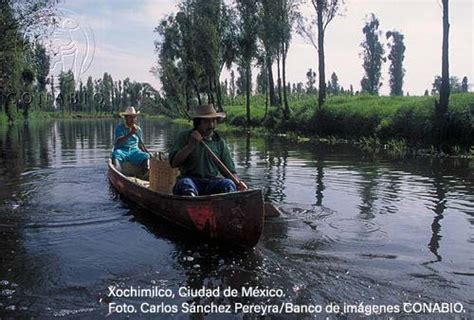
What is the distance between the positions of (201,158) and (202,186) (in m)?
0.38

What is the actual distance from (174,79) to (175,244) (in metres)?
41.8

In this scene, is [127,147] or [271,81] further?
[271,81]

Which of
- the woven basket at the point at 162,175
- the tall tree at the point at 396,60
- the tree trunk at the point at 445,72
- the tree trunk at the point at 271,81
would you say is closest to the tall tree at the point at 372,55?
the tall tree at the point at 396,60

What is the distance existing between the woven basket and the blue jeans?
149 cm

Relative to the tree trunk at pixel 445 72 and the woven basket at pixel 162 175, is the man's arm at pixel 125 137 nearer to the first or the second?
the woven basket at pixel 162 175

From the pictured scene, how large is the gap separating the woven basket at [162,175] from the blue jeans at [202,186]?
1486 mm

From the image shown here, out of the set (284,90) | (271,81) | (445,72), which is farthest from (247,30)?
(445,72)

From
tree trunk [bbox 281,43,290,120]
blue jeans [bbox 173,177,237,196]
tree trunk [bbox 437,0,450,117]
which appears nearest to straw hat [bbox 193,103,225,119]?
blue jeans [bbox 173,177,237,196]

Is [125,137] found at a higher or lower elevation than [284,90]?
lower

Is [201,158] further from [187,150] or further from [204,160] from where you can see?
[187,150]

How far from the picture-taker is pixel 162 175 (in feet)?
26.1

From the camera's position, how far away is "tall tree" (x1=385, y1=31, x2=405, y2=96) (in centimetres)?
5153

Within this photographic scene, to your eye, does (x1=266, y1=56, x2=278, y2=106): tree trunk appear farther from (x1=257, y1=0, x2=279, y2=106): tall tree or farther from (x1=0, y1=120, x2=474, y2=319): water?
(x1=0, y1=120, x2=474, y2=319): water

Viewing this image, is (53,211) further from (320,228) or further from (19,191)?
(320,228)
